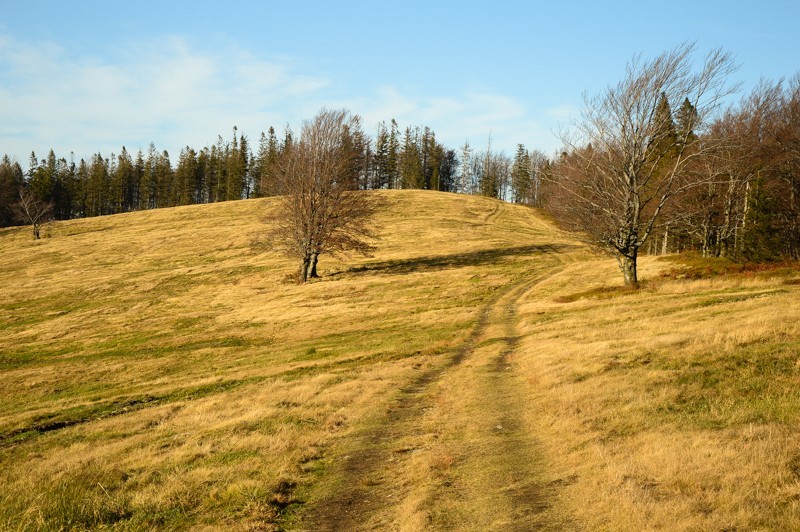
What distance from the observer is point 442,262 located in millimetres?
57906

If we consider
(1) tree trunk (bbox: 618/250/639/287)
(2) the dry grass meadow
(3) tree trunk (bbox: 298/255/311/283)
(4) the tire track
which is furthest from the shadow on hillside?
(4) the tire track

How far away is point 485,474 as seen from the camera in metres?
10.5

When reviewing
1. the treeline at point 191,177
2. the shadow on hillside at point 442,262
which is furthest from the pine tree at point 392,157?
the shadow on hillside at point 442,262

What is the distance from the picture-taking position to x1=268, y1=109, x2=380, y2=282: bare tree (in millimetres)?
52469

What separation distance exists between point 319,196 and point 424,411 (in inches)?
1566

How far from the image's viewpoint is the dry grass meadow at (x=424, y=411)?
9.18 metres

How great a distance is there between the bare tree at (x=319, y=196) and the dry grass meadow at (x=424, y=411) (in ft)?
31.3

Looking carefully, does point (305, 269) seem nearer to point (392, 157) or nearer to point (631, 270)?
point (631, 270)

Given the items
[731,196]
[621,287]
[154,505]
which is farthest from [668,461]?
[731,196]

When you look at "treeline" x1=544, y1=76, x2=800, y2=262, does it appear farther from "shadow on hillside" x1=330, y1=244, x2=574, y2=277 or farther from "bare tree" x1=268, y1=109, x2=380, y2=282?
"bare tree" x1=268, y1=109, x2=380, y2=282

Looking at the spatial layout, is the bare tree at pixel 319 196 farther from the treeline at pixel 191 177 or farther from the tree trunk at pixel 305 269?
the treeline at pixel 191 177

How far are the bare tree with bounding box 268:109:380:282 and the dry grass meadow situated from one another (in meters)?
9.53

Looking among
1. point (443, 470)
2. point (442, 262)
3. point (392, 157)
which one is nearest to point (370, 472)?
point (443, 470)

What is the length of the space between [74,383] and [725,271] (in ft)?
134
